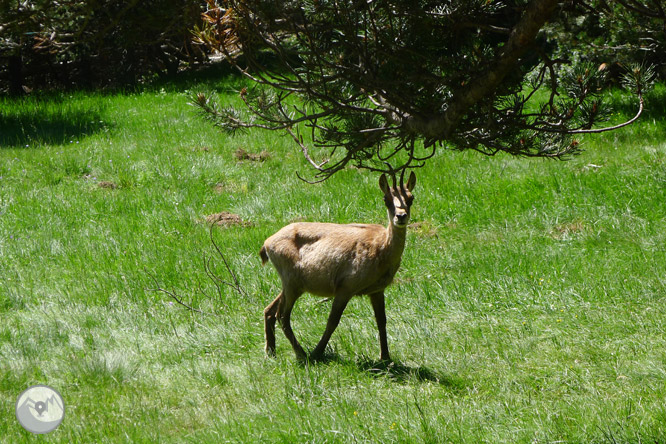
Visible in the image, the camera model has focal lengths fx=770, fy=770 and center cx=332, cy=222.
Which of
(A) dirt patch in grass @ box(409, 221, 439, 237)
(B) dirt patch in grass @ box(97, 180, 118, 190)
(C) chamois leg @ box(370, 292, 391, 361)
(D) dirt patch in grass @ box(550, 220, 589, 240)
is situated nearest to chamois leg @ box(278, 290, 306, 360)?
(C) chamois leg @ box(370, 292, 391, 361)

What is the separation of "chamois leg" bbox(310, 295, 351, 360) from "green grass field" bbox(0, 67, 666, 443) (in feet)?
0.54

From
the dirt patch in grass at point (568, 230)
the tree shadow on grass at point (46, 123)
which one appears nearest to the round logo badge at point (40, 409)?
the dirt patch in grass at point (568, 230)

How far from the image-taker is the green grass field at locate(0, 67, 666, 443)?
17.8 ft

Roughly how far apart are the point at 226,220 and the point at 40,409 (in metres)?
5.17

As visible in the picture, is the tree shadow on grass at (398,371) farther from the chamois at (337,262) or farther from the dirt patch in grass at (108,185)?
the dirt patch in grass at (108,185)

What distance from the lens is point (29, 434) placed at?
5.38 meters

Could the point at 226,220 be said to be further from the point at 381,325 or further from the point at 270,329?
the point at 381,325

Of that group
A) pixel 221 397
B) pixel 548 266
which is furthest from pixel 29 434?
pixel 548 266

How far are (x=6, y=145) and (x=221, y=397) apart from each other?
995cm

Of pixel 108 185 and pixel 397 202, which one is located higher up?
pixel 397 202

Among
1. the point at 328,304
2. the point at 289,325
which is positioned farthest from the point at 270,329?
the point at 328,304

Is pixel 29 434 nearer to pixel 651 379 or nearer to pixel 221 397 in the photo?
pixel 221 397

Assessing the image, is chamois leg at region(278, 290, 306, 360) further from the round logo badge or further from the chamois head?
the round logo badge

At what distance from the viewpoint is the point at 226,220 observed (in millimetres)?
10812
